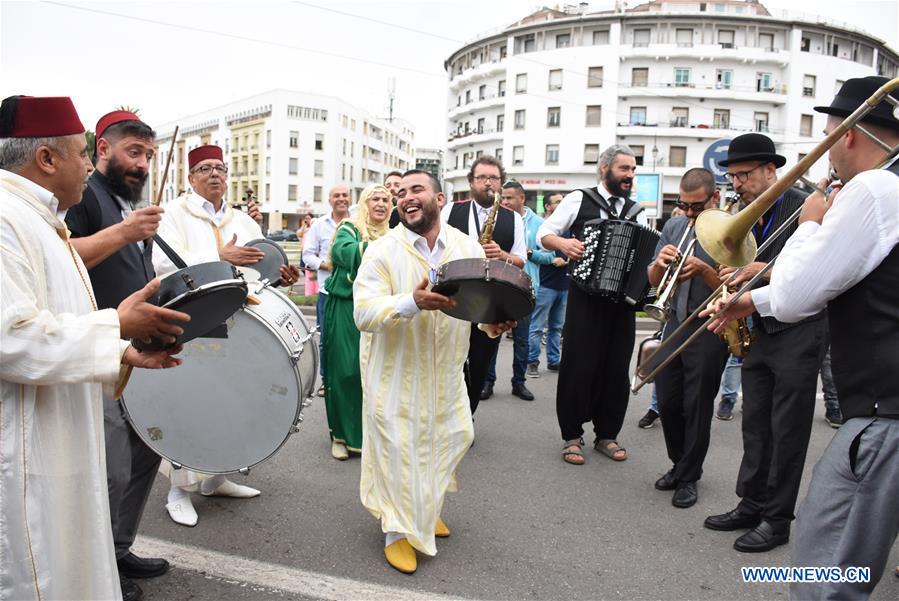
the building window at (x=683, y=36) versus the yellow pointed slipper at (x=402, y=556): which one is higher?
the building window at (x=683, y=36)

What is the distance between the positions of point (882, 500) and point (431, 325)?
212 cm

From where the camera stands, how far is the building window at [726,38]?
47.7 meters

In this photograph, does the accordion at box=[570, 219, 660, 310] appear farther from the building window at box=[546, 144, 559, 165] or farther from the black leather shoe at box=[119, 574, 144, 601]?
the building window at box=[546, 144, 559, 165]

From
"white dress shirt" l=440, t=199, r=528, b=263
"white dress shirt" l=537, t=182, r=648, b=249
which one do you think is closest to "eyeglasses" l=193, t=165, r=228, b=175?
"white dress shirt" l=440, t=199, r=528, b=263

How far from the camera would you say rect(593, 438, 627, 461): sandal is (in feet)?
16.7

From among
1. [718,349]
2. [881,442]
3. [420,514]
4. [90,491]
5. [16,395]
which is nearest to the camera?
[16,395]

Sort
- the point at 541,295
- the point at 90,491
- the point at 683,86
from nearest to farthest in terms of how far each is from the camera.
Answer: the point at 90,491 → the point at 541,295 → the point at 683,86

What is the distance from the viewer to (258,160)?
2891 inches

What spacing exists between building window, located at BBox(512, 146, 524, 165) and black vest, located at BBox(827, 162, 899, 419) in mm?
50158

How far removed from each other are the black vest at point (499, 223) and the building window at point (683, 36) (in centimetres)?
4894

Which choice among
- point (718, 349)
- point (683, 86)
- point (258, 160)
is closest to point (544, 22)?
point (683, 86)

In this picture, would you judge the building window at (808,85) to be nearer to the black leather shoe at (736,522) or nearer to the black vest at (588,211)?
the black vest at (588,211)

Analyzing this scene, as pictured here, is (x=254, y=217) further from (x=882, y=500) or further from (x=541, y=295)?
(x=882, y=500)

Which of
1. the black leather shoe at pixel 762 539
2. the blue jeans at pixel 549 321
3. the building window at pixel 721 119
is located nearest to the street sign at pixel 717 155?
the blue jeans at pixel 549 321
